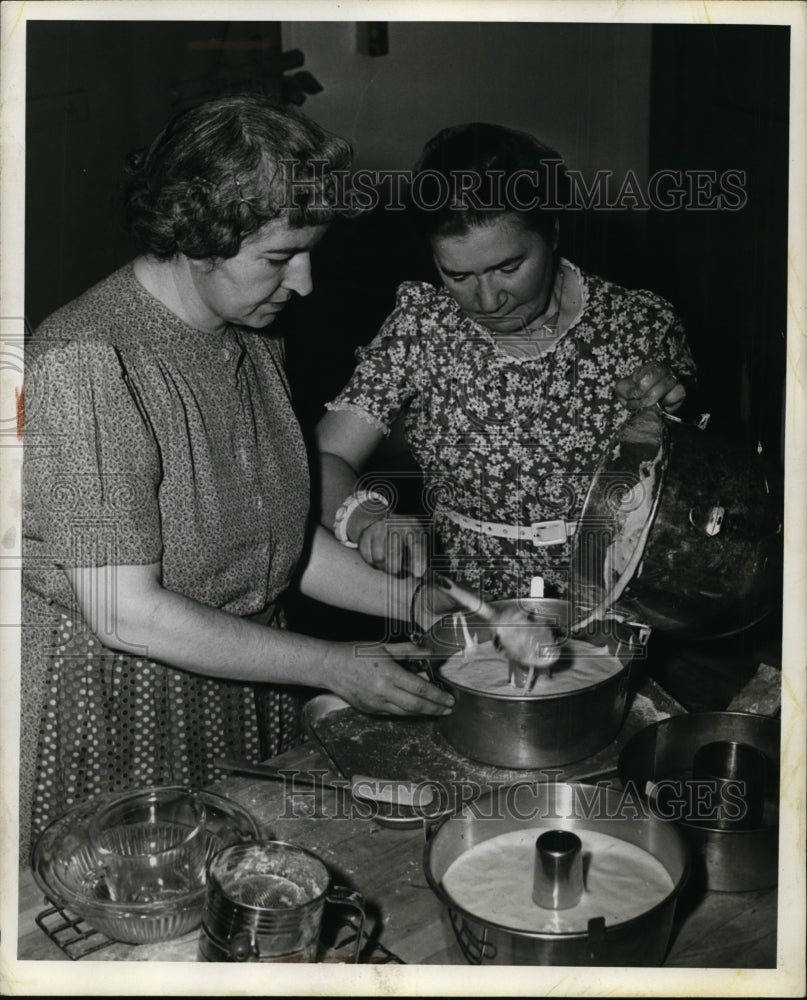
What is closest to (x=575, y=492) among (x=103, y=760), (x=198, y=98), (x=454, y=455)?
(x=454, y=455)

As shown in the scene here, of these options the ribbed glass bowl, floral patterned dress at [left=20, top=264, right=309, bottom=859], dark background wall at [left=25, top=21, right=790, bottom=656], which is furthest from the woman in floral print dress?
the ribbed glass bowl

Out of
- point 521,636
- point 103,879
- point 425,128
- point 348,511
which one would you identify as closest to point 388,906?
point 103,879

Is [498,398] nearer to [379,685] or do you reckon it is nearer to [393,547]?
[393,547]

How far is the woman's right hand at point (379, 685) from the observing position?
5.56ft

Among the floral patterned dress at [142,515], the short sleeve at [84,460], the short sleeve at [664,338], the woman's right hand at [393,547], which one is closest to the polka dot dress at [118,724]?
the floral patterned dress at [142,515]

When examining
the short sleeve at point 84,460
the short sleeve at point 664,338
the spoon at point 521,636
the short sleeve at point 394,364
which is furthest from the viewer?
the short sleeve at point 394,364

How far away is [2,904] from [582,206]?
2208 mm

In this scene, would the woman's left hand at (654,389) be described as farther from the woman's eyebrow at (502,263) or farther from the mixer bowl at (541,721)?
the mixer bowl at (541,721)

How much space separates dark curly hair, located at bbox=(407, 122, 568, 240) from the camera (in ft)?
6.58

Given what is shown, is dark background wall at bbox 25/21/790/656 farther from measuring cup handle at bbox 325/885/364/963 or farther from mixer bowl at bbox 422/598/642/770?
measuring cup handle at bbox 325/885/364/963

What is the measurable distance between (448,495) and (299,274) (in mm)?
866

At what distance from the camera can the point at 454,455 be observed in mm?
2396

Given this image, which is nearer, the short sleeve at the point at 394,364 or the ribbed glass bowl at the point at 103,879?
the ribbed glass bowl at the point at 103,879

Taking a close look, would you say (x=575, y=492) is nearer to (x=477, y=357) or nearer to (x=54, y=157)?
(x=477, y=357)
